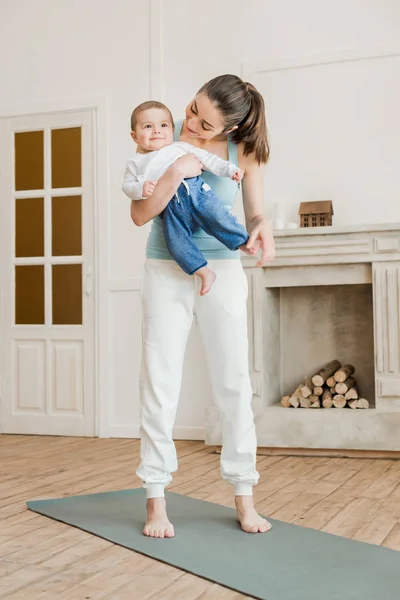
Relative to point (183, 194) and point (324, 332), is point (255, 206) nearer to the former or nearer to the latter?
point (183, 194)

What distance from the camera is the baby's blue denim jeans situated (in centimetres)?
221

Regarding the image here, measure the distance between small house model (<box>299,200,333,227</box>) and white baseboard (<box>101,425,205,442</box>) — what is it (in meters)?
1.39

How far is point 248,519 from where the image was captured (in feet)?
A: 7.77

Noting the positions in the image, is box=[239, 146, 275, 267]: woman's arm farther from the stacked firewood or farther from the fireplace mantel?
the stacked firewood

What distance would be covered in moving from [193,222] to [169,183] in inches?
5.6

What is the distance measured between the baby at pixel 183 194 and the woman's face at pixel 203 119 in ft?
0.16

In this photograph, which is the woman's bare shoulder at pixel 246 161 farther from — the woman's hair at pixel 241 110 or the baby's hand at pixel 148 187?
the baby's hand at pixel 148 187

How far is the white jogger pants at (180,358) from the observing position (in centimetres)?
230

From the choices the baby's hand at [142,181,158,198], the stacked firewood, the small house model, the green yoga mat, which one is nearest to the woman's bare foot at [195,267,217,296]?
the baby's hand at [142,181,158,198]

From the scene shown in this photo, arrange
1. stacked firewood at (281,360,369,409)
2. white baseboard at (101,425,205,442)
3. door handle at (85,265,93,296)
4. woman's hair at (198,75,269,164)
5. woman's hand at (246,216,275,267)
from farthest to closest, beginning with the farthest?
door handle at (85,265,93,296)
white baseboard at (101,425,205,442)
stacked firewood at (281,360,369,409)
woman's hand at (246,216,275,267)
woman's hair at (198,75,269,164)

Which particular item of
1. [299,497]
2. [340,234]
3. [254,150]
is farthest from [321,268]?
[254,150]

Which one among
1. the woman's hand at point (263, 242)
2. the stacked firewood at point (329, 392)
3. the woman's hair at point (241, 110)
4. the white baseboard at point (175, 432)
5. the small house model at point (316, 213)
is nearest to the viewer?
the woman's hair at point (241, 110)

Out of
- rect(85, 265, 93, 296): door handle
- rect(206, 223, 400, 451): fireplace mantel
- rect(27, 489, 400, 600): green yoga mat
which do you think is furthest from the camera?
rect(85, 265, 93, 296): door handle

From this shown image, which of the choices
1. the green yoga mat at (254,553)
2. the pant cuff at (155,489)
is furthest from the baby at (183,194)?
the green yoga mat at (254,553)
